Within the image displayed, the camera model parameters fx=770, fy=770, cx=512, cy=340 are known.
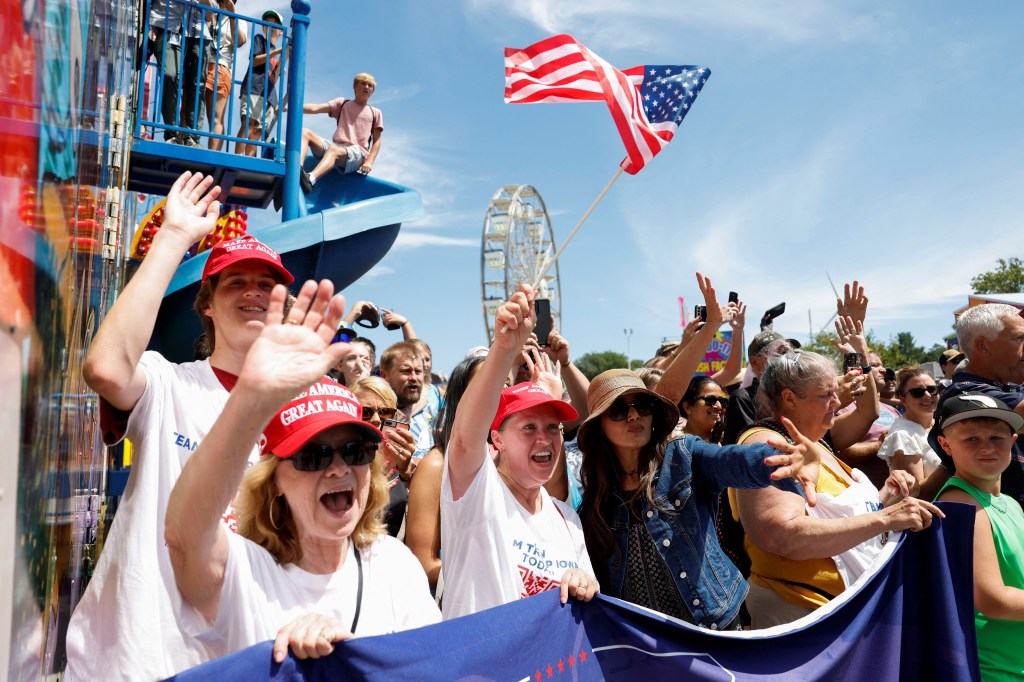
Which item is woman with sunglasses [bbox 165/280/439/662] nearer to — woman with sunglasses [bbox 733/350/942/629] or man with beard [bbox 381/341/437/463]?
woman with sunglasses [bbox 733/350/942/629]

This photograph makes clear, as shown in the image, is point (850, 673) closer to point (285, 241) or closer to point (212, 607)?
point (212, 607)

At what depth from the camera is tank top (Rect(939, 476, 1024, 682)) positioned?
3039 millimetres

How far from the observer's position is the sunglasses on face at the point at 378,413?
3.64 metres

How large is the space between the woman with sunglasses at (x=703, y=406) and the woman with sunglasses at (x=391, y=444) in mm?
2028

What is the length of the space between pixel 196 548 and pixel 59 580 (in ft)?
1.08

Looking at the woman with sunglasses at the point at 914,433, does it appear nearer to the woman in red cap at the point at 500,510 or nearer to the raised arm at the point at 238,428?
the woman in red cap at the point at 500,510

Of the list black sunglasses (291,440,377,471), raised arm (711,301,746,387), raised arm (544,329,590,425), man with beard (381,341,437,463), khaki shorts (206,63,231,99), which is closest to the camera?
black sunglasses (291,440,377,471)

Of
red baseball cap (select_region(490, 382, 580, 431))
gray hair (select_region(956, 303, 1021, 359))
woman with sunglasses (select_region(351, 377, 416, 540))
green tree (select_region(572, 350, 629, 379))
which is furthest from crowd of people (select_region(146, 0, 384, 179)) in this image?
green tree (select_region(572, 350, 629, 379))

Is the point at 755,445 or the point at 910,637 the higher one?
the point at 755,445

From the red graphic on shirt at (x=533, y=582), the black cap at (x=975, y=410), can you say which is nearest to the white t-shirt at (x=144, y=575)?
the red graphic on shirt at (x=533, y=582)

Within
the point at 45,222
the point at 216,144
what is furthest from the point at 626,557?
the point at 216,144

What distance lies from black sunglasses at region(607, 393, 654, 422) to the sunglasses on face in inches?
43.8

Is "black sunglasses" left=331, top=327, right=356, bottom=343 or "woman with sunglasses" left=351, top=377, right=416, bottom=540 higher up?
"black sunglasses" left=331, top=327, right=356, bottom=343

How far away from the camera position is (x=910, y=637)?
3115 millimetres
